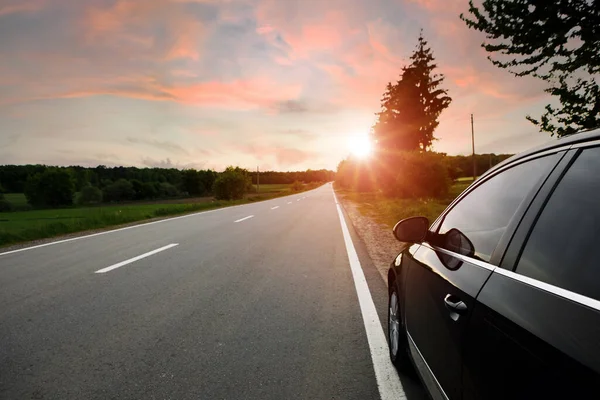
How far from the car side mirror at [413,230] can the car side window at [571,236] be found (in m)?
1.22

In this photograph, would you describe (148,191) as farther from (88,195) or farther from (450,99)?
(450,99)

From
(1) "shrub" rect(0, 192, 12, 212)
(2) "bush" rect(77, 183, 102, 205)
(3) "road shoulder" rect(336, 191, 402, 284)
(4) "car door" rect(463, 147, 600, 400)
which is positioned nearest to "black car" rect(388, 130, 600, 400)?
(4) "car door" rect(463, 147, 600, 400)

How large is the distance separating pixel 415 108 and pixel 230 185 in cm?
2570

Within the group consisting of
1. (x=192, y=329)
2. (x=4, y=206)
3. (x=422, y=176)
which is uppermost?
(x=422, y=176)

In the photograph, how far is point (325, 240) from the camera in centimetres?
988

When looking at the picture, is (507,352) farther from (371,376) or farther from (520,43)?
(520,43)

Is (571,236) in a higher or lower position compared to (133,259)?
higher

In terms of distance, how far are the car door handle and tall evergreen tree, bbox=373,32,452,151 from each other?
31668mm

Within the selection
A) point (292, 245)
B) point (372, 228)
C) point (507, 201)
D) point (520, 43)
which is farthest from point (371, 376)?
point (372, 228)

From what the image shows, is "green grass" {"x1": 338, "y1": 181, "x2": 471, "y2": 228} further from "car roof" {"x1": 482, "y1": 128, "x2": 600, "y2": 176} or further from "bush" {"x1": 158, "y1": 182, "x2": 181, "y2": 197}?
"bush" {"x1": 158, "y1": 182, "x2": 181, "y2": 197}

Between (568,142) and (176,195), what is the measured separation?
4474 inches

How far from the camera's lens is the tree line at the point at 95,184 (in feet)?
284

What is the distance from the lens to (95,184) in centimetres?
9788

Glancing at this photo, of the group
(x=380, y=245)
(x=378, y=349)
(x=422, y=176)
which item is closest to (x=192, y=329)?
(x=378, y=349)
